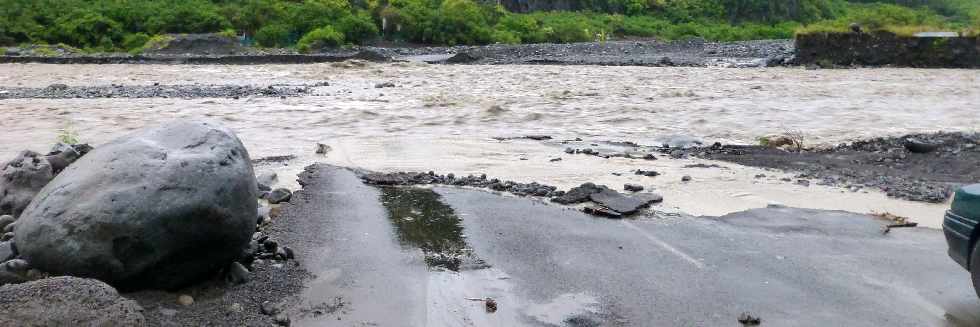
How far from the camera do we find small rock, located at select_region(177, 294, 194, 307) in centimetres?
598

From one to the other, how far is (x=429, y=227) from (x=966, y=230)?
438 centimetres

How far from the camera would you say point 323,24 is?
46.4 meters

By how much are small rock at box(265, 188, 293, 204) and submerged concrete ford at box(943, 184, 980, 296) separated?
605cm

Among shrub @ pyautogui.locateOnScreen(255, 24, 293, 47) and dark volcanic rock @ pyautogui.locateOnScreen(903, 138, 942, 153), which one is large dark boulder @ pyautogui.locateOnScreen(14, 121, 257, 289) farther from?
shrub @ pyautogui.locateOnScreen(255, 24, 293, 47)

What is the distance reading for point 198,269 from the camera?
20.5 feet

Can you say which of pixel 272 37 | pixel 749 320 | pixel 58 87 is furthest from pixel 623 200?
pixel 272 37

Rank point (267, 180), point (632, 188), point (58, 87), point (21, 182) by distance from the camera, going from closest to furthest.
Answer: point (21, 182) → point (632, 188) → point (267, 180) → point (58, 87)

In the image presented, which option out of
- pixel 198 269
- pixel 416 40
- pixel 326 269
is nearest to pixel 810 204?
pixel 326 269

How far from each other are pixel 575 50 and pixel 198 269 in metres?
36.3

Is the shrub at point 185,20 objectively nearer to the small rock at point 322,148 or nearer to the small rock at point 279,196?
the small rock at point 322,148

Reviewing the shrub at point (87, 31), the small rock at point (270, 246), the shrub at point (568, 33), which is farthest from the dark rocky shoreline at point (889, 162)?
the shrub at point (568, 33)

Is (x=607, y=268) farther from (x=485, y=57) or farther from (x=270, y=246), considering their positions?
(x=485, y=57)

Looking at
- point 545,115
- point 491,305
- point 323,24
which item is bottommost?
point 323,24

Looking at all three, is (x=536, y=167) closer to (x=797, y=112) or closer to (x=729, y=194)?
(x=729, y=194)
